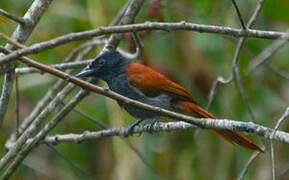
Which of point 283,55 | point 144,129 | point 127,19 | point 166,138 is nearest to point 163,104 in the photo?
point 144,129

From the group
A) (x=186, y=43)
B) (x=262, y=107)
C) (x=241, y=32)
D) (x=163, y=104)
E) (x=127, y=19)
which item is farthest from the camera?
(x=186, y=43)

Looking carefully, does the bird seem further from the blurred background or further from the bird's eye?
the blurred background

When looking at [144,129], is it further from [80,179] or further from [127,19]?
[80,179]

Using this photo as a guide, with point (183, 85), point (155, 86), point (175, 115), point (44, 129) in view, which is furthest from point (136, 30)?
point (183, 85)

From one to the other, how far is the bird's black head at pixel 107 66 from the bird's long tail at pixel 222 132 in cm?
62

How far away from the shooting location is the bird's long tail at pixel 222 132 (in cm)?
420

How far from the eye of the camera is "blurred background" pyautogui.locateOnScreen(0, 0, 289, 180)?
6.14 metres

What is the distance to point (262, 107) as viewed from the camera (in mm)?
6234

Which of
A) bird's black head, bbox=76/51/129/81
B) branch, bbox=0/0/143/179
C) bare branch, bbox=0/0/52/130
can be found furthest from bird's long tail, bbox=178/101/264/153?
bare branch, bbox=0/0/52/130

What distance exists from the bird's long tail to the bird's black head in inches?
24.4

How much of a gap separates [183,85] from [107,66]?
1.56 m

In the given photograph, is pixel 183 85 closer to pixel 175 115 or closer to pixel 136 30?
pixel 136 30

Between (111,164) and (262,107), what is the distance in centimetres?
177

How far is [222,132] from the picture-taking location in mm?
4418
